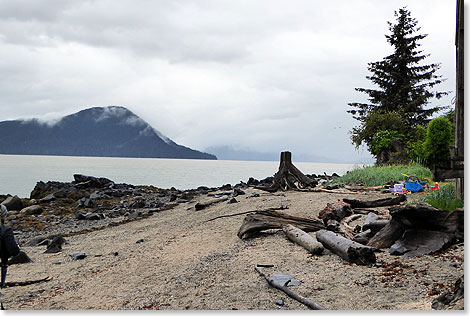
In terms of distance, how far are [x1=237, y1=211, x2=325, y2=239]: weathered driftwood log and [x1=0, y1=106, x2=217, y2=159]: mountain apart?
347 ft

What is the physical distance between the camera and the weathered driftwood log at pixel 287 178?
16.7 m

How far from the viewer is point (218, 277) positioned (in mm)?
5484

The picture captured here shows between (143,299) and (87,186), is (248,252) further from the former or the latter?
(87,186)

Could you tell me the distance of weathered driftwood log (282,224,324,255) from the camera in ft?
19.7

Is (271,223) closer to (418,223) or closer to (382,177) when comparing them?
(418,223)

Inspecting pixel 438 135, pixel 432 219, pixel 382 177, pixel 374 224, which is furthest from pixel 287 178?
pixel 432 219

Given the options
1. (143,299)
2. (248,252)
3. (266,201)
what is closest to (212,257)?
(248,252)

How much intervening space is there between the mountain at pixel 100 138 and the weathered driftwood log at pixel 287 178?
99174mm

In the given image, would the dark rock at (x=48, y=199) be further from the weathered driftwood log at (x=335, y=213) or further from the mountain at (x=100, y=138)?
the mountain at (x=100, y=138)

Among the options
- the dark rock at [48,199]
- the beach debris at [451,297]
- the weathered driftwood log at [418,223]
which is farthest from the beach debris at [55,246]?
the dark rock at [48,199]

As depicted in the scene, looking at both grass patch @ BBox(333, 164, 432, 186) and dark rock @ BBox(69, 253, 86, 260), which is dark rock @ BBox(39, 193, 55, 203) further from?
grass patch @ BBox(333, 164, 432, 186)

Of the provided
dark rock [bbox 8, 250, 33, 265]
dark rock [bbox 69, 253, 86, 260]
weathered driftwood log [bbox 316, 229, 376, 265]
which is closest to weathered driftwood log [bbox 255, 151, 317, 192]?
dark rock [bbox 69, 253, 86, 260]

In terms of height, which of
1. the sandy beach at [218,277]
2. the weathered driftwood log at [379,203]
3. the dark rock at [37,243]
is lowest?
the dark rock at [37,243]

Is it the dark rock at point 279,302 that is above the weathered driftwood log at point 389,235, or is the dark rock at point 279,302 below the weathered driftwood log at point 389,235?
below
